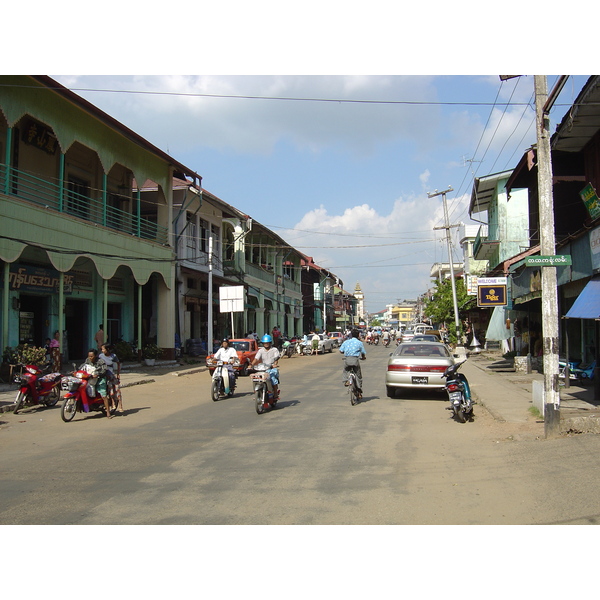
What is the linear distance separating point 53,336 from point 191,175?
11019mm

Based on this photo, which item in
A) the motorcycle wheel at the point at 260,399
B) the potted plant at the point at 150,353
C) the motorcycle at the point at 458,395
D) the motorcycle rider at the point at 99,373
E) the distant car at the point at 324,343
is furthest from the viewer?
the distant car at the point at 324,343

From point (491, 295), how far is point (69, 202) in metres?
16.8

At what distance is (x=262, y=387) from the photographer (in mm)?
11789

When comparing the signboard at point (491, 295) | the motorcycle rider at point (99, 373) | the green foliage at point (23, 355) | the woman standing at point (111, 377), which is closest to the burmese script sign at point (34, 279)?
the green foliage at point (23, 355)

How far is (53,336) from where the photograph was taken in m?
19.2

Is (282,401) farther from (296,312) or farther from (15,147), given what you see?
(296,312)

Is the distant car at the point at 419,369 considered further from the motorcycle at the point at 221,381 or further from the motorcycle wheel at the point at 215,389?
the motorcycle wheel at the point at 215,389

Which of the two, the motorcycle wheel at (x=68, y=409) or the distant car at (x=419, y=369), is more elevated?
the distant car at (x=419, y=369)

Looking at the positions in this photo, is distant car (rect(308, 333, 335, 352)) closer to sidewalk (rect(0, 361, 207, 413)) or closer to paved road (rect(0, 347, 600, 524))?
sidewalk (rect(0, 361, 207, 413))

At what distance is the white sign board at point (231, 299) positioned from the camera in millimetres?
25844

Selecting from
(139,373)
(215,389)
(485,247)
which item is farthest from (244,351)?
(485,247)

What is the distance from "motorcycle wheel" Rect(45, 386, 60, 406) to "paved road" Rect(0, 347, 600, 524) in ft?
3.66

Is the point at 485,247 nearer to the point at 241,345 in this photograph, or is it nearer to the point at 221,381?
the point at 241,345

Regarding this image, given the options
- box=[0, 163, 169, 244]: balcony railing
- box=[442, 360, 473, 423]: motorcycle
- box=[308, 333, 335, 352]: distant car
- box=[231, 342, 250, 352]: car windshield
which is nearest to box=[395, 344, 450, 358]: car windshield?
box=[442, 360, 473, 423]: motorcycle
